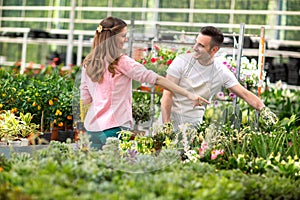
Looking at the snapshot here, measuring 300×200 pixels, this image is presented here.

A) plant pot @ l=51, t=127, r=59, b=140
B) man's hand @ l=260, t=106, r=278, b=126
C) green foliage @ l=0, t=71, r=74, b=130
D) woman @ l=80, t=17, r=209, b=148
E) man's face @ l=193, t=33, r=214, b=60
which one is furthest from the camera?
plant pot @ l=51, t=127, r=59, b=140

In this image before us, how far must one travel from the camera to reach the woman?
4.39 metres

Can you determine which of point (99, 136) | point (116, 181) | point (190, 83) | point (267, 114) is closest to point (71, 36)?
point (267, 114)

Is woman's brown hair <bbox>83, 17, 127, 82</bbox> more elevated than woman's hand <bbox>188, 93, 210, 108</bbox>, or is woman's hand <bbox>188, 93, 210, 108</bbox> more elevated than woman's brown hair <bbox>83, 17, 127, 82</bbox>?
woman's brown hair <bbox>83, 17, 127, 82</bbox>

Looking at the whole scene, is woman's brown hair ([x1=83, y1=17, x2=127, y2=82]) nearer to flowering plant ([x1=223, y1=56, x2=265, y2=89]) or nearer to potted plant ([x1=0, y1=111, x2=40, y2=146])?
potted plant ([x1=0, y1=111, x2=40, y2=146])

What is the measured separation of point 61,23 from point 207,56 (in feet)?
28.3

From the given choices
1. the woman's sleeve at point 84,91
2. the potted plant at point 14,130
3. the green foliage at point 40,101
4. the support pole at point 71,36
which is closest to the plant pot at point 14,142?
the potted plant at point 14,130

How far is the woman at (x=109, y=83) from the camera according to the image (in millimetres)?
4387

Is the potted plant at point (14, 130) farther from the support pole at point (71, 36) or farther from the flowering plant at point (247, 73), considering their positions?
the support pole at point (71, 36)

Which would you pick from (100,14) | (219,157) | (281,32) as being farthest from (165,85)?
(100,14)

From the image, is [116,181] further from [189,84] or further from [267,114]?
[267,114]

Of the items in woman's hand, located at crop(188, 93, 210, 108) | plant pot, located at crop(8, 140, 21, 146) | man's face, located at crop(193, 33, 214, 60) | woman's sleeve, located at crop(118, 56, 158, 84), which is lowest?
plant pot, located at crop(8, 140, 21, 146)

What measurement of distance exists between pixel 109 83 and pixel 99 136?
0.33m

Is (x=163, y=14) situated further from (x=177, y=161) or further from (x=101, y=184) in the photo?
(x=101, y=184)

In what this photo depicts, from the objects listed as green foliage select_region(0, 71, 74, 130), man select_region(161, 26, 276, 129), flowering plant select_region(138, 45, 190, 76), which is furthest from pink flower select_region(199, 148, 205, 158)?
green foliage select_region(0, 71, 74, 130)
